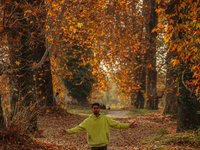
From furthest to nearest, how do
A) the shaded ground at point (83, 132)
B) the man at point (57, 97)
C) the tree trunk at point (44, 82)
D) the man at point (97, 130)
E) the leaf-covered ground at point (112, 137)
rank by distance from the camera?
1. the man at point (57, 97)
2. the tree trunk at point (44, 82)
3. the shaded ground at point (83, 132)
4. the leaf-covered ground at point (112, 137)
5. the man at point (97, 130)

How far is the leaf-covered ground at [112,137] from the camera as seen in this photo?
24.5 feet

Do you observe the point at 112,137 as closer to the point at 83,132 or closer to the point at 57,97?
the point at 83,132

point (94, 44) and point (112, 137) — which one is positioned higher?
point (94, 44)

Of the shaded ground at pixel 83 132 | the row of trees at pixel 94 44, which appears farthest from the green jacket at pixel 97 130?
the shaded ground at pixel 83 132

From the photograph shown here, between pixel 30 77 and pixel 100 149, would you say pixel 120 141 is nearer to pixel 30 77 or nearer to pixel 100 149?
pixel 30 77

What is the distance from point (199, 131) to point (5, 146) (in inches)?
268

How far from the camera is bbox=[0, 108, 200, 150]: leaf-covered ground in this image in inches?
295

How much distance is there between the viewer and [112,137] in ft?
40.3

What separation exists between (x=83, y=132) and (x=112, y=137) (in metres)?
2.02

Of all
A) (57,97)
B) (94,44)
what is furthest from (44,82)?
(94,44)

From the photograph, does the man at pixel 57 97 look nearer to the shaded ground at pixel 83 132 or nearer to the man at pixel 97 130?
the shaded ground at pixel 83 132

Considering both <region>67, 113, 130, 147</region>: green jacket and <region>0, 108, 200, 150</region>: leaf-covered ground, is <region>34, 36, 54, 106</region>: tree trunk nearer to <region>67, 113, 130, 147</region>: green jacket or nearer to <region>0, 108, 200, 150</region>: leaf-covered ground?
<region>0, 108, 200, 150</region>: leaf-covered ground

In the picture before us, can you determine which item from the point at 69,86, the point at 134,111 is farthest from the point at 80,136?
the point at 69,86

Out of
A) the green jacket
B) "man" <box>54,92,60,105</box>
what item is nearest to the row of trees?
"man" <box>54,92,60,105</box>
